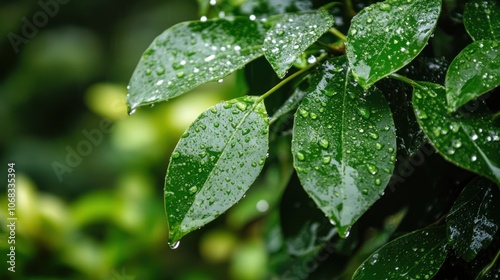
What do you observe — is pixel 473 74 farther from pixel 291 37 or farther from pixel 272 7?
pixel 272 7

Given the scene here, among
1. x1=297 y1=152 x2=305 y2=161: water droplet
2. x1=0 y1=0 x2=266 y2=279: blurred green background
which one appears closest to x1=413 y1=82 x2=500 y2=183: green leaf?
x1=297 y1=152 x2=305 y2=161: water droplet

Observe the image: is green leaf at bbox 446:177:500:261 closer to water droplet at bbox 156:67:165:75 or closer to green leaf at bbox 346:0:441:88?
green leaf at bbox 346:0:441:88

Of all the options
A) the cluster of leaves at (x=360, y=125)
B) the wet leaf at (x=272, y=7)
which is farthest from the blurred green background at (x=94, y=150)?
the cluster of leaves at (x=360, y=125)

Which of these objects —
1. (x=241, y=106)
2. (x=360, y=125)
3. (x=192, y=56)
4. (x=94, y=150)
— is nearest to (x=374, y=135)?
(x=360, y=125)

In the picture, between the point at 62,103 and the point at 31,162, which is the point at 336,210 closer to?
the point at 31,162

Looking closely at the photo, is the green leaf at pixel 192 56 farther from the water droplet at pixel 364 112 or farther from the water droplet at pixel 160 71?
the water droplet at pixel 364 112
